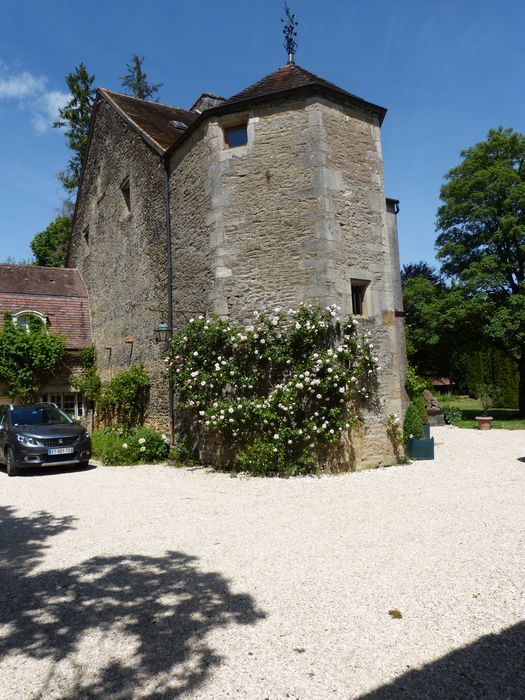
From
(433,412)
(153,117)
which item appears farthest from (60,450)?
(433,412)

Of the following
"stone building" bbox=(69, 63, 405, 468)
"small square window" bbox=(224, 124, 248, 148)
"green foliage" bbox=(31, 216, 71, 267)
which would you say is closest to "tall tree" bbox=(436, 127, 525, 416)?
"stone building" bbox=(69, 63, 405, 468)

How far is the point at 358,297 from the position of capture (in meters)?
9.75

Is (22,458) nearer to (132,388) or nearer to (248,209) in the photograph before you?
(132,388)

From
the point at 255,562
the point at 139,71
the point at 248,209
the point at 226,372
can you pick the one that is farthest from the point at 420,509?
the point at 139,71

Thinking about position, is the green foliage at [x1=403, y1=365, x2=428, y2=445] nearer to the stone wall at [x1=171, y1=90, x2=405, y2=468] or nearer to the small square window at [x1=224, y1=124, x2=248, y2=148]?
the stone wall at [x1=171, y1=90, x2=405, y2=468]

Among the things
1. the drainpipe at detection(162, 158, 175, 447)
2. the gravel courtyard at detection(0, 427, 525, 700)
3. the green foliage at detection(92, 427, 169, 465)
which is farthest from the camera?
the drainpipe at detection(162, 158, 175, 447)

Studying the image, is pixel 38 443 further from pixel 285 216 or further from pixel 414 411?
pixel 414 411

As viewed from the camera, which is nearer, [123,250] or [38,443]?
[38,443]

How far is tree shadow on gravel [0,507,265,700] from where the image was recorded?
2.62 meters

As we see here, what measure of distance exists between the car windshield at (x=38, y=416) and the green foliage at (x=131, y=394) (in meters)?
2.11

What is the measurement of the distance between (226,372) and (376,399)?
9.55ft

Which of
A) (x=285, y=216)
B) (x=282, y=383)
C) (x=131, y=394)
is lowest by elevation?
(x=131, y=394)

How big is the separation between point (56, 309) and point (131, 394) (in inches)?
269

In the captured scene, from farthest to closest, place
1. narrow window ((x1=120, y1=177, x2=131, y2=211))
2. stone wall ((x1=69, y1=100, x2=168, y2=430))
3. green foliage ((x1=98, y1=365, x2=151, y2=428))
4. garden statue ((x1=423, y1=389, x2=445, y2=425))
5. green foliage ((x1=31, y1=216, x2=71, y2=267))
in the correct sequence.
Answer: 1. green foliage ((x1=31, y1=216, x2=71, y2=267))
2. garden statue ((x1=423, y1=389, x2=445, y2=425))
3. narrow window ((x1=120, y1=177, x2=131, y2=211))
4. green foliage ((x1=98, y1=365, x2=151, y2=428))
5. stone wall ((x1=69, y1=100, x2=168, y2=430))
